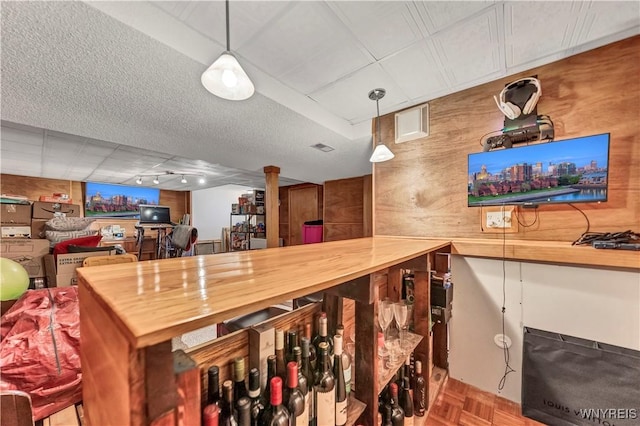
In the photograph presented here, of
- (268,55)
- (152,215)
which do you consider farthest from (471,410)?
(152,215)

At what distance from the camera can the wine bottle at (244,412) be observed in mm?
595

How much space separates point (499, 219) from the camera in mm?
1751

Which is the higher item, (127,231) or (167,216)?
(167,216)

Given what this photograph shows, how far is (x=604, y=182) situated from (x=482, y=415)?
1635 millimetres

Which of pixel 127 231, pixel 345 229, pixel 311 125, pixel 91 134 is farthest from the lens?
pixel 127 231

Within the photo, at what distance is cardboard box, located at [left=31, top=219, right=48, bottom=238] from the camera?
2.97 m

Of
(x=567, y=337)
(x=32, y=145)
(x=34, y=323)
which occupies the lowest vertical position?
(x=567, y=337)

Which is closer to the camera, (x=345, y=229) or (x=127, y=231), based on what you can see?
(x=345, y=229)

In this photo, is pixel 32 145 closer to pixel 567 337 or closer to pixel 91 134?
pixel 91 134

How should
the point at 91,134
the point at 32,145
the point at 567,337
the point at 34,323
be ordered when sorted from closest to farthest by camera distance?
the point at 34,323, the point at 567,337, the point at 91,134, the point at 32,145

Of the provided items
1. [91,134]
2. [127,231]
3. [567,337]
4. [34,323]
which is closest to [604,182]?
[567,337]

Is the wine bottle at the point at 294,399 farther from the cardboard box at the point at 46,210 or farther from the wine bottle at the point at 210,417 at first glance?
the cardboard box at the point at 46,210

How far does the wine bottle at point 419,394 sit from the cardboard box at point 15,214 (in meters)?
4.48

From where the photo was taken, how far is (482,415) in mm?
1529
